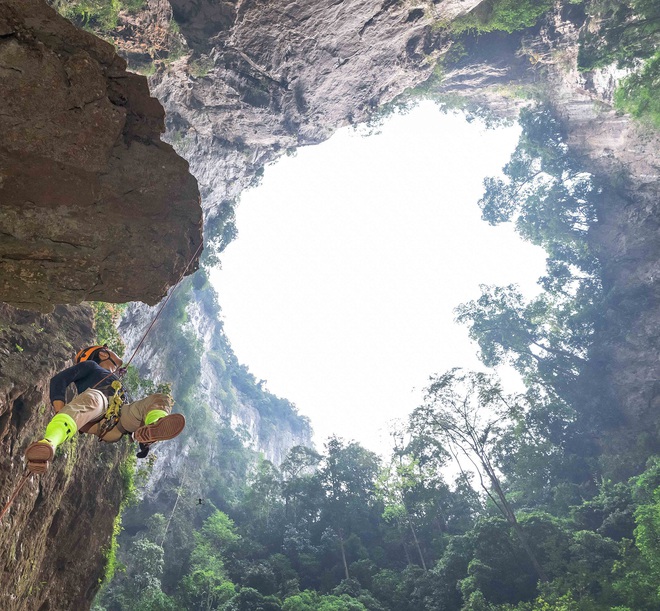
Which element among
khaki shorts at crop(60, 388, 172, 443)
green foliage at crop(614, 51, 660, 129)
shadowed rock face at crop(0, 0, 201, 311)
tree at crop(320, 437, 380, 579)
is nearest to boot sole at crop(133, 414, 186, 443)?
khaki shorts at crop(60, 388, 172, 443)

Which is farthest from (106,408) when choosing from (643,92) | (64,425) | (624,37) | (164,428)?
(624,37)

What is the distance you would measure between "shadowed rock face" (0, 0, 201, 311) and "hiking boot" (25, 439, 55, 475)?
1755mm

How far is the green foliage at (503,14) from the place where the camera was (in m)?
20.5

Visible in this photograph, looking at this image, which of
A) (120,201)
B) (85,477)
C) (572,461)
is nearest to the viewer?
(120,201)

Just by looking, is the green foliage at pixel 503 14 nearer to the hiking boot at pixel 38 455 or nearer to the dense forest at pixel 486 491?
the dense forest at pixel 486 491

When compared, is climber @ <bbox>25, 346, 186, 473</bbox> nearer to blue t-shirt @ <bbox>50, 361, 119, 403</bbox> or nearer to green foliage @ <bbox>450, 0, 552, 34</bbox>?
blue t-shirt @ <bbox>50, 361, 119, 403</bbox>

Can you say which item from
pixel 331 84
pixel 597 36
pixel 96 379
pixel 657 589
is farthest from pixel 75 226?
pixel 597 36

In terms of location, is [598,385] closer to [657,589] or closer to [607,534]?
[607,534]

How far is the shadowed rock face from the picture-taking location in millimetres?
3521

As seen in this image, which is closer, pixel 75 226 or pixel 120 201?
pixel 75 226

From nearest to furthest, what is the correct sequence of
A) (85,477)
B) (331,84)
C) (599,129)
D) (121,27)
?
(85,477) < (121,27) < (331,84) < (599,129)

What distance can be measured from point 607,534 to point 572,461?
7.46 meters

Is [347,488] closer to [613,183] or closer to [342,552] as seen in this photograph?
[342,552]

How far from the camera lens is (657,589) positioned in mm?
10711
